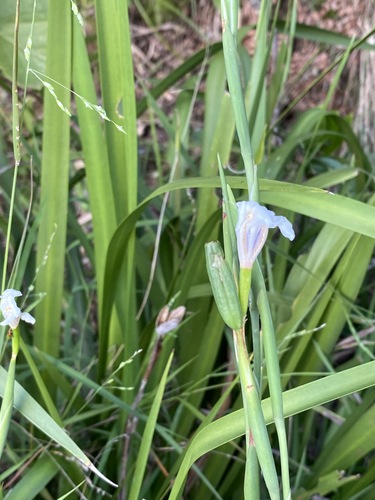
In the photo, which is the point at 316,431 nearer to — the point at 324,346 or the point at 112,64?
the point at 324,346

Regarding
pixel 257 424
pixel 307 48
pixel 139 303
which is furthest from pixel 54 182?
pixel 307 48

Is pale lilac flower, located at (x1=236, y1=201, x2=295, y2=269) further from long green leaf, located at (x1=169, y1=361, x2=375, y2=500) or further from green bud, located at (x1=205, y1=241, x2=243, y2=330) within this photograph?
long green leaf, located at (x1=169, y1=361, x2=375, y2=500)

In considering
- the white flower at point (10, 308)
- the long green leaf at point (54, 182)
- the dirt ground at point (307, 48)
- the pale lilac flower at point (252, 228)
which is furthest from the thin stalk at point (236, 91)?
the dirt ground at point (307, 48)

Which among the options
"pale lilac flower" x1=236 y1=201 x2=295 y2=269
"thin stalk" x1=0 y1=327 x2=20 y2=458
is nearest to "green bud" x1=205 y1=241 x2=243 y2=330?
"pale lilac flower" x1=236 y1=201 x2=295 y2=269

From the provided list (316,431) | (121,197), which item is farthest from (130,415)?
(316,431)

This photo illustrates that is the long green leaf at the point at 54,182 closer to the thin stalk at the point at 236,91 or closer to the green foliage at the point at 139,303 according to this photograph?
the green foliage at the point at 139,303

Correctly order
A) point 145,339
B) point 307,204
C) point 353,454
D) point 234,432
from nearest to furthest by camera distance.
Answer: point 234,432, point 307,204, point 353,454, point 145,339

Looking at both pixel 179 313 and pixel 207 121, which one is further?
pixel 207 121
